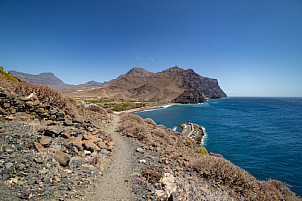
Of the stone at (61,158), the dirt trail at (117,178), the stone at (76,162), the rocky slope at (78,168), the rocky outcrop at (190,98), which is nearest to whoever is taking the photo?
the rocky slope at (78,168)

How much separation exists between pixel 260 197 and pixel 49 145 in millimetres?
8741

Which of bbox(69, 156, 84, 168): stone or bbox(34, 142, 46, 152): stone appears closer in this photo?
bbox(34, 142, 46, 152): stone

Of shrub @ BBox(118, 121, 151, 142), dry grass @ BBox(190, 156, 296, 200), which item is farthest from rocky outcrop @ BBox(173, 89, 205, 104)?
dry grass @ BBox(190, 156, 296, 200)

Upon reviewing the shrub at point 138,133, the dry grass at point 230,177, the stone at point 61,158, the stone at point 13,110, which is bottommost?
the dry grass at point 230,177

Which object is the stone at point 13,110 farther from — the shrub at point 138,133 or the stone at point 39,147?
the shrub at point 138,133

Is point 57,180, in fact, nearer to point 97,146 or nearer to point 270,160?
point 97,146

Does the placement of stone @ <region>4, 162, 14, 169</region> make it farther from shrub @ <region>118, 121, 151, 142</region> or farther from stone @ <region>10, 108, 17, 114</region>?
shrub @ <region>118, 121, 151, 142</region>

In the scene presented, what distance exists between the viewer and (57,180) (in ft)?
11.9

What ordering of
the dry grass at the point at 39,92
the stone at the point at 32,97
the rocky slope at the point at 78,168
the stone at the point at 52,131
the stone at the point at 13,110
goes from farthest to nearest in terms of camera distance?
the dry grass at the point at 39,92
the stone at the point at 32,97
the stone at the point at 13,110
the stone at the point at 52,131
the rocky slope at the point at 78,168

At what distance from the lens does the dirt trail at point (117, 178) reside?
3.81 meters

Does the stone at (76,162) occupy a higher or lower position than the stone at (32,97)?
lower

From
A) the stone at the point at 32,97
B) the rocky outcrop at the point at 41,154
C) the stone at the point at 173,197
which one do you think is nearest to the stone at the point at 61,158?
the rocky outcrop at the point at 41,154

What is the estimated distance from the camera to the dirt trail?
3808 mm

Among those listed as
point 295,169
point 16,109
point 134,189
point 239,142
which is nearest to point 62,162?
point 134,189
